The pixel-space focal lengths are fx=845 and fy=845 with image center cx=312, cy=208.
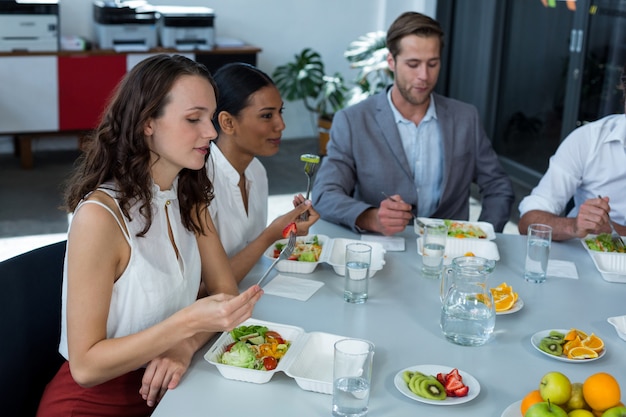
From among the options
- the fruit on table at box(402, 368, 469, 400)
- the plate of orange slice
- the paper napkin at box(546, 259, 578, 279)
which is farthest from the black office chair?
the paper napkin at box(546, 259, 578, 279)

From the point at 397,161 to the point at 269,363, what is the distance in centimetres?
152

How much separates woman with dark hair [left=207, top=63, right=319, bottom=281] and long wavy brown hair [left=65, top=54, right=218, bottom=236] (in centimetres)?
60

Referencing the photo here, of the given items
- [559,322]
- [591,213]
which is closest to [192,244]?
[559,322]

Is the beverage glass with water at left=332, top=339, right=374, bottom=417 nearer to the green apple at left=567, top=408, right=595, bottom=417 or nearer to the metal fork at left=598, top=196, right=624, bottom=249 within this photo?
the green apple at left=567, top=408, right=595, bottom=417

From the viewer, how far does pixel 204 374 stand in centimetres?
179

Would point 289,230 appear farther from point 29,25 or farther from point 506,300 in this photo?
point 29,25

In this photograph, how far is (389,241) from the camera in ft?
8.90

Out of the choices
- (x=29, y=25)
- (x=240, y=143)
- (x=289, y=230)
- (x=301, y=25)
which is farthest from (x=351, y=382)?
(x=301, y=25)

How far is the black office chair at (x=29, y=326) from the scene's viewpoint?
6.09 feet

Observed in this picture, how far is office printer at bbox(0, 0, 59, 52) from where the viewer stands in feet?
19.2

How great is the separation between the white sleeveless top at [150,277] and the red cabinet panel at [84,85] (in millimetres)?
4296

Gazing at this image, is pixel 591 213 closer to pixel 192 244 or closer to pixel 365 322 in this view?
pixel 365 322

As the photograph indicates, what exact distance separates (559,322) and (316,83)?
5.07m

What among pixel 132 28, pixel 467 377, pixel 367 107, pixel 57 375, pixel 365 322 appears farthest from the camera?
pixel 132 28
